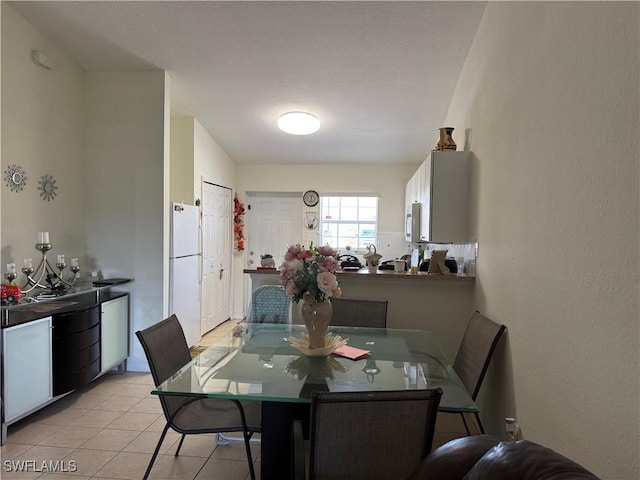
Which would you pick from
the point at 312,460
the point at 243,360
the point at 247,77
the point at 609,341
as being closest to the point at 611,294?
the point at 609,341

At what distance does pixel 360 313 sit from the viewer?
115 inches

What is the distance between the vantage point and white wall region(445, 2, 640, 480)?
3.76ft

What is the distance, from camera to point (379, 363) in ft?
6.71

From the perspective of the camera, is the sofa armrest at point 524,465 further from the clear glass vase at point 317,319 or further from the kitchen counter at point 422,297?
the kitchen counter at point 422,297

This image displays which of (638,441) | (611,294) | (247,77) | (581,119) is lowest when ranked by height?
(638,441)

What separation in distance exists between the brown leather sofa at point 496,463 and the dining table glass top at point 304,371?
519 mm

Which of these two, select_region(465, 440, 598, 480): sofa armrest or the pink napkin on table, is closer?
select_region(465, 440, 598, 480): sofa armrest

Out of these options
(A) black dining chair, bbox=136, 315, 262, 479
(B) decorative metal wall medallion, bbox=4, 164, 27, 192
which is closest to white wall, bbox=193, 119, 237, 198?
(B) decorative metal wall medallion, bbox=4, 164, 27, 192

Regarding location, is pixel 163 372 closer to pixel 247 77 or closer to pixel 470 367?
A: pixel 470 367

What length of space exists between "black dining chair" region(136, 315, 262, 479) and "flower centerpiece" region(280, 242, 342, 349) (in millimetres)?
565

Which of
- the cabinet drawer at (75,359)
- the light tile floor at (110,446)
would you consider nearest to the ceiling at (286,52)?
the cabinet drawer at (75,359)

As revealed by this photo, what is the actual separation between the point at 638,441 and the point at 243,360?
162cm

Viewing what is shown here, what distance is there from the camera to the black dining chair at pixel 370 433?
1.26 m

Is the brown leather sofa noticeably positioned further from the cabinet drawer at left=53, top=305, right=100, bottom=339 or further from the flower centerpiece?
the cabinet drawer at left=53, top=305, right=100, bottom=339
